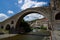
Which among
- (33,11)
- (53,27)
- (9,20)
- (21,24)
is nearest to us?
(53,27)

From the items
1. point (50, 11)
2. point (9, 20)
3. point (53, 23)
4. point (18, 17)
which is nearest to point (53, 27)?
A: point (53, 23)

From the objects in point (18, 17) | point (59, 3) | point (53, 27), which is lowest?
point (53, 27)

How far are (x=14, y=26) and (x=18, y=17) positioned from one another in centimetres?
291

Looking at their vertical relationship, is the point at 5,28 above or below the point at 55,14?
below

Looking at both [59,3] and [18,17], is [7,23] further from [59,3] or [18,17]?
[59,3]

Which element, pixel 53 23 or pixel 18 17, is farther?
pixel 18 17

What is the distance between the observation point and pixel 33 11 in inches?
1560

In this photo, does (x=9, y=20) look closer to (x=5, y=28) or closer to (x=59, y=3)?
(x=5, y=28)

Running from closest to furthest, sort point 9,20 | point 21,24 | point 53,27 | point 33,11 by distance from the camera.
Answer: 1. point 53,27
2. point 33,11
3. point 9,20
4. point 21,24

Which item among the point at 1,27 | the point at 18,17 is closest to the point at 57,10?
the point at 18,17

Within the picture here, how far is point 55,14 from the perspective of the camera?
37062 millimetres

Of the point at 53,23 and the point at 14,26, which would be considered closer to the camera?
the point at 53,23

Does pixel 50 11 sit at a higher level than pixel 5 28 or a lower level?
higher

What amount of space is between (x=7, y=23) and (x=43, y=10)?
1097cm
